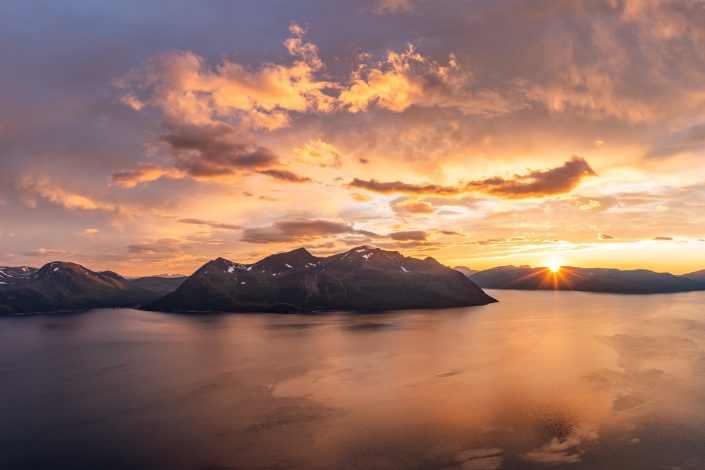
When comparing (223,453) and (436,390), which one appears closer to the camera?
(223,453)

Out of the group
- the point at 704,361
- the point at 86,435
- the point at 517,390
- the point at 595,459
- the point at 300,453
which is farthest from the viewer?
the point at 704,361

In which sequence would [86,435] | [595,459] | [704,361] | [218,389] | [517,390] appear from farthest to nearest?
1. [704,361]
2. [218,389]
3. [517,390]
4. [86,435]
5. [595,459]

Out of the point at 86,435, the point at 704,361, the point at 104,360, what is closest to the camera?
the point at 86,435

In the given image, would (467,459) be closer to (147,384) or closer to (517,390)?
(517,390)

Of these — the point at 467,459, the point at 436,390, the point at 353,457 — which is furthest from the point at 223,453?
the point at 436,390

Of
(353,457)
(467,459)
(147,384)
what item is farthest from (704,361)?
(147,384)

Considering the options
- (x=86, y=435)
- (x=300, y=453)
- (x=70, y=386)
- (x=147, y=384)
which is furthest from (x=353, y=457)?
(x=70, y=386)

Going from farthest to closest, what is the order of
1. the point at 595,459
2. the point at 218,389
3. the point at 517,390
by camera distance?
1. the point at 218,389
2. the point at 517,390
3. the point at 595,459

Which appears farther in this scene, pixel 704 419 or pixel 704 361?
pixel 704 361

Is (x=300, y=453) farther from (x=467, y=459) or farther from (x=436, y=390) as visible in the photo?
(x=436, y=390)
